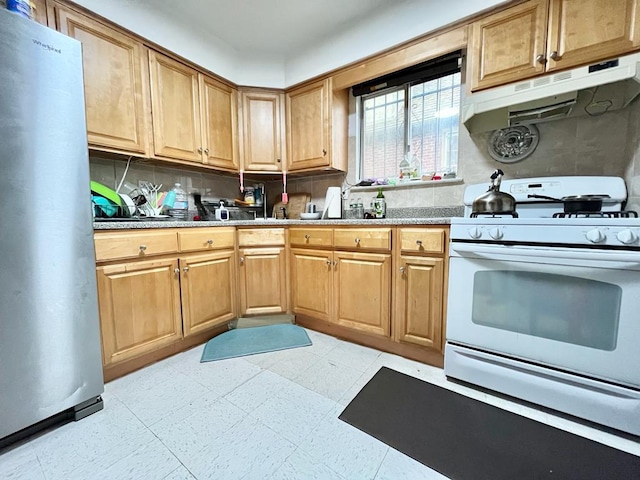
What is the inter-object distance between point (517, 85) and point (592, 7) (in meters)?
0.42

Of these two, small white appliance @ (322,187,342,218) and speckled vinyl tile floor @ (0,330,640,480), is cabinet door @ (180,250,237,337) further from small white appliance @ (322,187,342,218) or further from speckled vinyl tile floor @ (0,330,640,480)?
small white appliance @ (322,187,342,218)

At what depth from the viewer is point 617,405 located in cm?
109

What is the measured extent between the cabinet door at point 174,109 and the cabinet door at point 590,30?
7.65 feet

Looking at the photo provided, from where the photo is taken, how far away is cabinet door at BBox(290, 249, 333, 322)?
2.01 meters

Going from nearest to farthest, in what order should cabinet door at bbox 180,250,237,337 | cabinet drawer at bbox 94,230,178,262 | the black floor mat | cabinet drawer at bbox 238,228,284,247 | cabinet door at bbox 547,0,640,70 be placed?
the black floor mat, cabinet door at bbox 547,0,640,70, cabinet drawer at bbox 94,230,178,262, cabinet door at bbox 180,250,237,337, cabinet drawer at bbox 238,228,284,247

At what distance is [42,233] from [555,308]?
86.9 inches

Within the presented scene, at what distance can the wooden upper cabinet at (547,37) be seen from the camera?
1.27m

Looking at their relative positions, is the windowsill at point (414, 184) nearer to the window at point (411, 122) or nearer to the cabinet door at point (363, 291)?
the window at point (411, 122)

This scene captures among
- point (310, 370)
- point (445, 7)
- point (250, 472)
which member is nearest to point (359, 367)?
point (310, 370)

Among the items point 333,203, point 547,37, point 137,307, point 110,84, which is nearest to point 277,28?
point 110,84

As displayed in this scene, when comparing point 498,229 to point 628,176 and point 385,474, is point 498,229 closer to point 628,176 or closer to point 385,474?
point 628,176

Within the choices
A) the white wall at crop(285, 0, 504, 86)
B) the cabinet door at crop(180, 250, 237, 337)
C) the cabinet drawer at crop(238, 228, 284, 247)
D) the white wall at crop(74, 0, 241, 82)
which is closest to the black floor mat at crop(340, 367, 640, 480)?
the cabinet door at crop(180, 250, 237, 337)

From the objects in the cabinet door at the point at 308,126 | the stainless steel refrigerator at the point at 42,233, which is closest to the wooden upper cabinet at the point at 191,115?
the cabinet door at the point at 308,126

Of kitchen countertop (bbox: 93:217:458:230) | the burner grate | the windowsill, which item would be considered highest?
the windowsill
